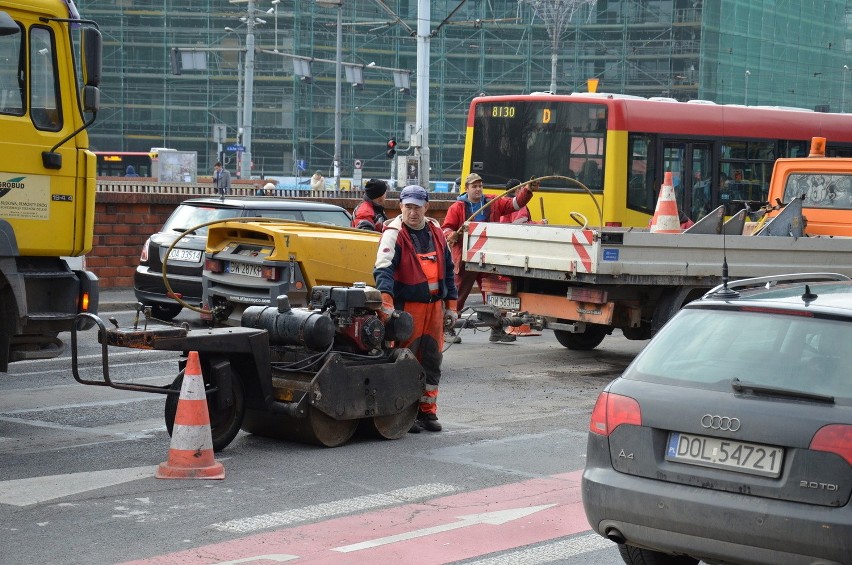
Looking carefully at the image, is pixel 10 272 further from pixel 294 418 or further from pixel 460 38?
pixel 460 38

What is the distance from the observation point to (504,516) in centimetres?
717

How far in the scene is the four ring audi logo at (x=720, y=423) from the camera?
523 centimetres

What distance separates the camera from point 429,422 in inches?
382

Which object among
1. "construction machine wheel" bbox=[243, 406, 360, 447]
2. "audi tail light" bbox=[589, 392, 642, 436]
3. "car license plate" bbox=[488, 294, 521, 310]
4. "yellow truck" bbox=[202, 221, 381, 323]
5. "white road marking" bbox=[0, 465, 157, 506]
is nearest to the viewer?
"audi tail light" bbox=[589, 392, 642, 436]

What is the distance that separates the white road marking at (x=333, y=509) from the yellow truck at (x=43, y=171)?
288 cm

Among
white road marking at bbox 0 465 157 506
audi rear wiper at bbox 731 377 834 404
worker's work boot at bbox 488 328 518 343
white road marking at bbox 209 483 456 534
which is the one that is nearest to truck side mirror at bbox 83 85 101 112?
white road marking at bbox 0 465 157 506

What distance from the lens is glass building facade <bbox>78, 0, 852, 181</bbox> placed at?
57.2 m

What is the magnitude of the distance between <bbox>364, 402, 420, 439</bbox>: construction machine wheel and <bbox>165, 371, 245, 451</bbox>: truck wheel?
1088 millimetres

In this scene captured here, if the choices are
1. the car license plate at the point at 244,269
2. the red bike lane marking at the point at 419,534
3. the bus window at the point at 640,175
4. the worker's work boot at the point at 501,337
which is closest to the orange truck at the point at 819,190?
the worker's work boot at the point at 501,337

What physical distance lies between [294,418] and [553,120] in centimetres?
1240

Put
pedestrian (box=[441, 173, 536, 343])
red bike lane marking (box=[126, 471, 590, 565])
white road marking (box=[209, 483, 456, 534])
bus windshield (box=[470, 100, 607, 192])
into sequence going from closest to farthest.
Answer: red bike lane marking (box=[126, 471, 590, 565])
white road marking (box=[209, 483, 456, 534])
pedestrian (box=[441, 173, 536, 343])
bus windshield (box=[470, 100, 607, 192])

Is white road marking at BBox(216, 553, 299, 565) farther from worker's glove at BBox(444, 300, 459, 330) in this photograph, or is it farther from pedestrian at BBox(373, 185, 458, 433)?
worker's glove at BBox(444, 300, 459, 330)

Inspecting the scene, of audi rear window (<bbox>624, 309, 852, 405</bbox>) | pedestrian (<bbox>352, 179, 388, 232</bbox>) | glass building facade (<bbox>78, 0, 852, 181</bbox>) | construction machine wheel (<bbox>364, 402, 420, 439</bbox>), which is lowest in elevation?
construction machine wheel (<bbox>364, 402, 420, 439</bbox>)

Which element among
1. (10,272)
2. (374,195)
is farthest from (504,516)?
(374,195)
